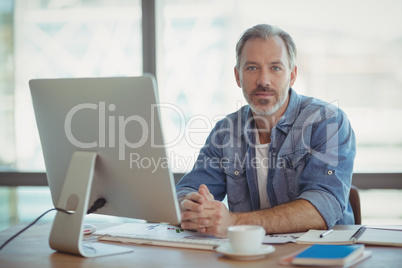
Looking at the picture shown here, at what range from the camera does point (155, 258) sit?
4.49 ft

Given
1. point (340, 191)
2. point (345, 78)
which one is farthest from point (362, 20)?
point (340, 191)

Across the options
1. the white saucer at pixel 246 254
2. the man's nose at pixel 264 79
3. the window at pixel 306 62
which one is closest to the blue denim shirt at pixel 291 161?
the man's nose at pixel 264 79

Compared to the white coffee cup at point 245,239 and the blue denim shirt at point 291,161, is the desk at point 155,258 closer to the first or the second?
the white coffee cup at point 245,239

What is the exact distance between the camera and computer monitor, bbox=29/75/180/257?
51.8 inches

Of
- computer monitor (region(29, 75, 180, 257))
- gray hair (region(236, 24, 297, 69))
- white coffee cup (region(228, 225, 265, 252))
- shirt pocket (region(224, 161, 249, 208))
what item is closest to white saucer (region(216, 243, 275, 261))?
white coffee cup (region(228, 225, 265, 252))

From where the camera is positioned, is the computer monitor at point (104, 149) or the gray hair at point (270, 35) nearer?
the computer monitor at point (104, 149)

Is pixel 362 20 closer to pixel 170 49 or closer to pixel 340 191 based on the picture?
pixel 170 49

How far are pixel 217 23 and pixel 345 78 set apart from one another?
0.90 metres

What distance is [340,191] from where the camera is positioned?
6.05 feet

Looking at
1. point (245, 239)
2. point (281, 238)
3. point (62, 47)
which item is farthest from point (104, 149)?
point (62, 47)

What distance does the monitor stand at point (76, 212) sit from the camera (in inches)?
55.5

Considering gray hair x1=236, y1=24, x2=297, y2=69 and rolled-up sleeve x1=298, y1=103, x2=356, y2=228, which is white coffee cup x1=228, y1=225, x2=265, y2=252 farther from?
gray hair x1=236, y1=24, x2=297, y2=69

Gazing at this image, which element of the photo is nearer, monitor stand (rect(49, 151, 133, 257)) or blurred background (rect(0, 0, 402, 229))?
monitor stand (rect(49, 151, 133, 257))

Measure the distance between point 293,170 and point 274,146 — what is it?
0.44ft
